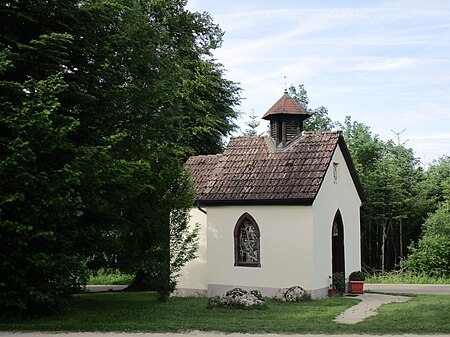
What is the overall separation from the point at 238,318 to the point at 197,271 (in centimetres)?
795

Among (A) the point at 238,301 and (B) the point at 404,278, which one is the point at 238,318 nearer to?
(A) the point at 238,301

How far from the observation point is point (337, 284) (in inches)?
845

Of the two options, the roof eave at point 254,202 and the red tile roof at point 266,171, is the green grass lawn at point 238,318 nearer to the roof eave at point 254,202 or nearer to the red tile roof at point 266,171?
the roof eave at point 254,202

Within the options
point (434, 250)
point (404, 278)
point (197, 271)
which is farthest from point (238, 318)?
point (434, 250)

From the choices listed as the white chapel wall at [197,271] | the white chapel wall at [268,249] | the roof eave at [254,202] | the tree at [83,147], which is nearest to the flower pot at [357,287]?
the white chapel wall at [268,249]

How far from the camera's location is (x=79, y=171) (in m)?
14.3

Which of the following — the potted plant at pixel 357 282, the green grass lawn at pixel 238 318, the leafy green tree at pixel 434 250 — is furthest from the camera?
the leafy green tree at pixel 434 250

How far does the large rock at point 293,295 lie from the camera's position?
19.1 m

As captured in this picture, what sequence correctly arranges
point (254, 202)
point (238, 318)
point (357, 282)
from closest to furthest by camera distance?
point (238, 318)
point (254, 202)
point (357, 282)

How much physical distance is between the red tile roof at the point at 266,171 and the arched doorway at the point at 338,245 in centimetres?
228

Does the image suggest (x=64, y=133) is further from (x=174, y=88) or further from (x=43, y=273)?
(x=174, y=88)

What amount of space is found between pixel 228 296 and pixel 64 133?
6.64 m

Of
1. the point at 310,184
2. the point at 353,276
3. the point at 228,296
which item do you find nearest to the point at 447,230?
the point at 353,276

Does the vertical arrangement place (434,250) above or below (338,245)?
below
